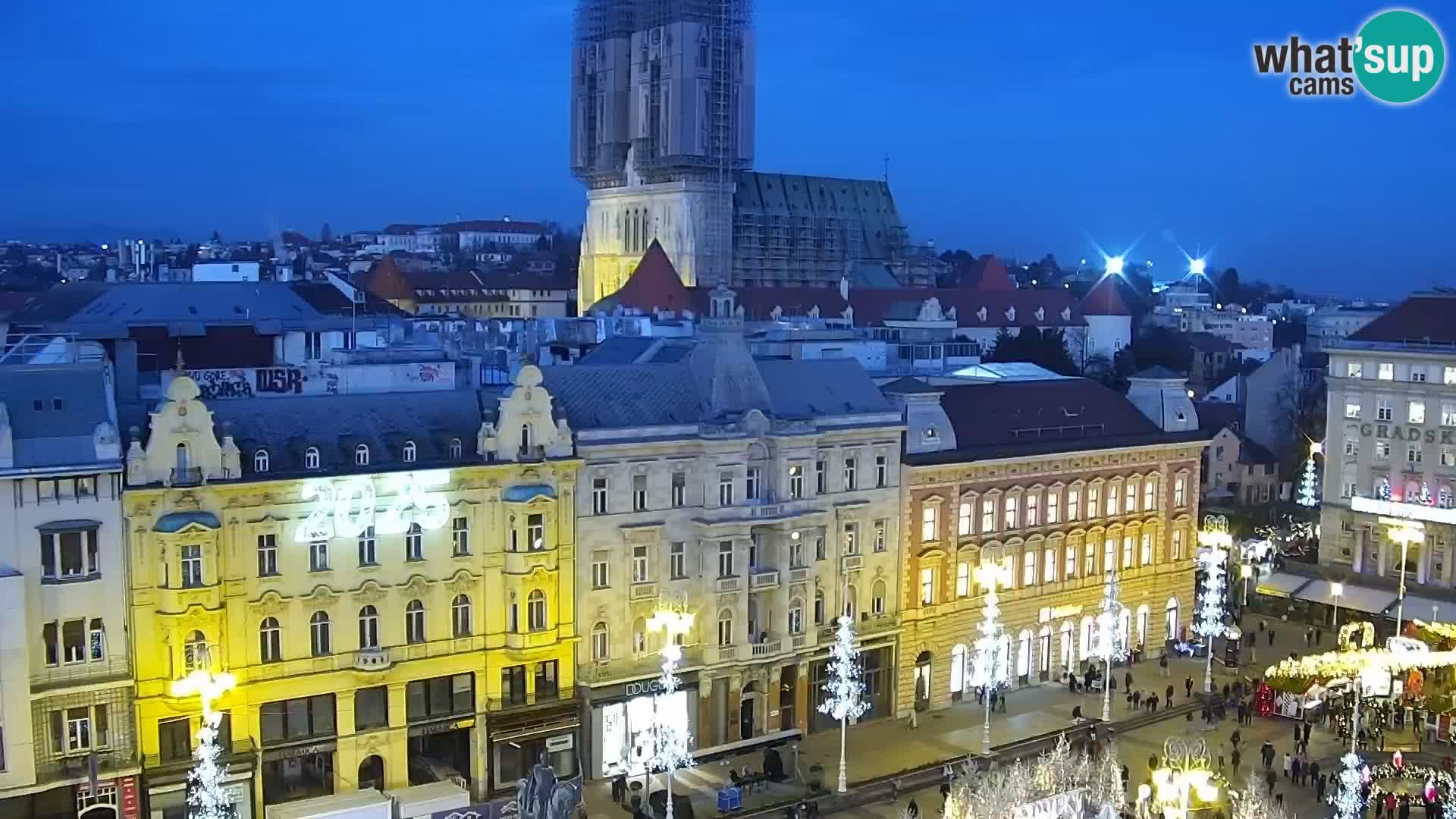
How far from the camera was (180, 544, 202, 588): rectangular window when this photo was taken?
1802 inches

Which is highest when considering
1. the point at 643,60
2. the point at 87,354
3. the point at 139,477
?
the point at 643,60

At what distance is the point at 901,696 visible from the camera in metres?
62.6

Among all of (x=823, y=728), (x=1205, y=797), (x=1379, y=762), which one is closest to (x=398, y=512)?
(x=823, y=728)

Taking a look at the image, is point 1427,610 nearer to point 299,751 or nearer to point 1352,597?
point 1352,597

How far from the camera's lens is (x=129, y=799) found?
4509 cm

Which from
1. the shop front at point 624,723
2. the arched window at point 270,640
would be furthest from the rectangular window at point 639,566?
the arched window at point 270,640

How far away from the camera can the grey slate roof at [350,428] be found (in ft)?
158

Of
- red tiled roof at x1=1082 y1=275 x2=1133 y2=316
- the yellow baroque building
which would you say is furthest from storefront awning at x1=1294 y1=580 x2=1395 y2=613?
red tiled roof at x1=1082 y1=275 x2=1133 y2=316

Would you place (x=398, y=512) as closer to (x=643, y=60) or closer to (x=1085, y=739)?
(x=1085, y=739)

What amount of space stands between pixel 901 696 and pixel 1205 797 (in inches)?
943

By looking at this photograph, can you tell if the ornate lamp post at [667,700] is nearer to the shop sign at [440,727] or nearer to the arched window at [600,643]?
the arched window at [600,643]

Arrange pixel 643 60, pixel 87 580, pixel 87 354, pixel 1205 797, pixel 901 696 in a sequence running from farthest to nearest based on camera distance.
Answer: pixel 643 60 < pixel 901 696 < pixel 87 354 < pixel 87 580 < pixel 1205 797

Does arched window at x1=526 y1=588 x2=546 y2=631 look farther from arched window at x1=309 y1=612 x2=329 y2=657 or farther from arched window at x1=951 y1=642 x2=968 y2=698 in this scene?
arched window at x1=951 y1=642 x2=968 y2=698

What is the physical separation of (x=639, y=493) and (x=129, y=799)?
19.4 m
